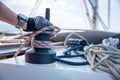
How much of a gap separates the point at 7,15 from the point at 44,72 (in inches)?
9.8

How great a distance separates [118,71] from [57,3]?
261 cm

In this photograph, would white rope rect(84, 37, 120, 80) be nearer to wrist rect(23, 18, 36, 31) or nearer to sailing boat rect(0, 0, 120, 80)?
sailing boat rect(0, 0, 120, 80)

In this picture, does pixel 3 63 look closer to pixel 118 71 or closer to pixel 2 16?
pixel 2 16

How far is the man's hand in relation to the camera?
743mm

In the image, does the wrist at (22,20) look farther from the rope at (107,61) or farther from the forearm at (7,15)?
the rope at (107,61)

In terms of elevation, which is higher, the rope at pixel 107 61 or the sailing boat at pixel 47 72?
the rope at pixel 107 61

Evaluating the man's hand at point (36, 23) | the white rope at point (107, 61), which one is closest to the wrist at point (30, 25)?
the man's hand at point (36, 23)

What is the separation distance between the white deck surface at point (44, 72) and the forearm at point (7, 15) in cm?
15

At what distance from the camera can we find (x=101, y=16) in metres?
3.37

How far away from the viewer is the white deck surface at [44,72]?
0.60 m

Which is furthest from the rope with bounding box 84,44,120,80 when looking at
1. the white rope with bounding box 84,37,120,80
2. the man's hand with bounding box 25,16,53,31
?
the man's hand with bounding box 25,16,53,31

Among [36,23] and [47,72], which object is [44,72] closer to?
[47,72]

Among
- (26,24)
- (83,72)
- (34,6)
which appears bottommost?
(83,72)

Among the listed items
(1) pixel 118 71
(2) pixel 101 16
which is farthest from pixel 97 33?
(2) pixel 101 16
